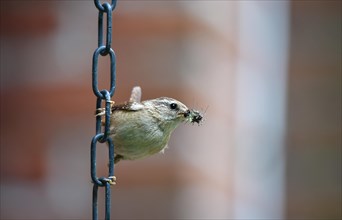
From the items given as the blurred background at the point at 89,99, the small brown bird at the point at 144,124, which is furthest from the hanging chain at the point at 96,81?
the blurred background at the point at 89,99

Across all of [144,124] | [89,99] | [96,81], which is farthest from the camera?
[89,99]

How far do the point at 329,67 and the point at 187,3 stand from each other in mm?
893

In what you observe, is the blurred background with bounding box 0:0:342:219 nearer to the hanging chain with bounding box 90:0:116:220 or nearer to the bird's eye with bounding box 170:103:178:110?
the bird's eye with bounding box 170:103:178:110

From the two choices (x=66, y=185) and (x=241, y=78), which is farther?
(x=241, y=78)

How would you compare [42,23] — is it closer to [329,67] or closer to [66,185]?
[66,185]

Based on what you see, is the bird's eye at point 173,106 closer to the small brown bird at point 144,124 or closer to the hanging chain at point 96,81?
the small brown bird at point 144,124

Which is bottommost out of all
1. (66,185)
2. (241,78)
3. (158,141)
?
(66,185)

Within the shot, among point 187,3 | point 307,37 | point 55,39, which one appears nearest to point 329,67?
point 307,37

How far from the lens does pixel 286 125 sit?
3.03m

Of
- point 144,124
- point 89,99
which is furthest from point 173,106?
point 89,99

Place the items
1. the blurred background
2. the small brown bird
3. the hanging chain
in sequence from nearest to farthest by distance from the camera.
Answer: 1. the hanging chain
2. the small brown bird
3. the blurred background

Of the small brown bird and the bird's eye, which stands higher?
the bird's eye

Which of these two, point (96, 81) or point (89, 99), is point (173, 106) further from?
point (89, 99)

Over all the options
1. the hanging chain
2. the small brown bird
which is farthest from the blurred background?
the hanging chain
